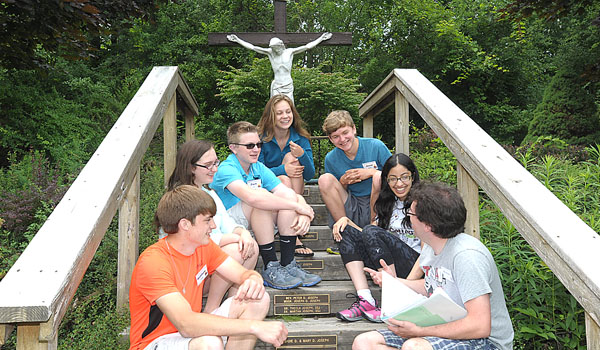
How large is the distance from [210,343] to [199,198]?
55cm

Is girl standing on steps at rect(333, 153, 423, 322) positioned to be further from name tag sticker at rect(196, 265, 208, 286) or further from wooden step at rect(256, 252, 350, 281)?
name tag sticker at rect(196, 265, 208, 286)

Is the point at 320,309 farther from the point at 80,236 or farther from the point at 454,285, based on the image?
the point at 80,236

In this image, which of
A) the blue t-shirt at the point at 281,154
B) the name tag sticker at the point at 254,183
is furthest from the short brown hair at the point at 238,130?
the blue t-shirt at the point at 281,154

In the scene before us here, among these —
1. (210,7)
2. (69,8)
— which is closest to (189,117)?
(69,8)

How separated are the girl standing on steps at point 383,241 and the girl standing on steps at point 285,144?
770 mm

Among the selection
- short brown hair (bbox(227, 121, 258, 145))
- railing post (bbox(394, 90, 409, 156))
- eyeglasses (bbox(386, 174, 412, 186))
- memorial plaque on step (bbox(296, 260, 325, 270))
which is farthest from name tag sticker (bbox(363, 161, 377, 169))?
short brown hair (bbox(227, 121, 258, 145))

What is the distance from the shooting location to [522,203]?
1.76 metres

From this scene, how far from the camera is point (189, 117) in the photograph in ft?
13.9

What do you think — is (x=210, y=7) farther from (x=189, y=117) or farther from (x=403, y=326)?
(x=403, y=326)

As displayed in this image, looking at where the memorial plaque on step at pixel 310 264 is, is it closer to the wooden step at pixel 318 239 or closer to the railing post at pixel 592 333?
the wooden step at pixel 318 239

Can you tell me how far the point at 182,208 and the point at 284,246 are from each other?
0.98 m

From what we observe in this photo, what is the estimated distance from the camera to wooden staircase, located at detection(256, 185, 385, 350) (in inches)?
90.4

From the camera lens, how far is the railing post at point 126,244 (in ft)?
7.63

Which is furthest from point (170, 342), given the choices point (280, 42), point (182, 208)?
point (280, 42)
